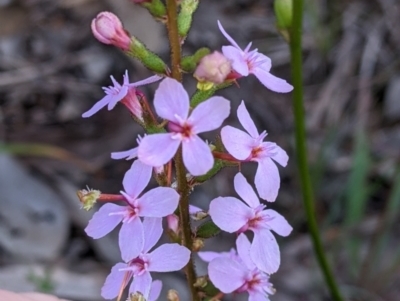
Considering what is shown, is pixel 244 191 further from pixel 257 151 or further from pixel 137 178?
pixel 137 178

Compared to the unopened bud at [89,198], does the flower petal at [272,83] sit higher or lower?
higher

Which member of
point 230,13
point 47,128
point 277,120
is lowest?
point 47,128

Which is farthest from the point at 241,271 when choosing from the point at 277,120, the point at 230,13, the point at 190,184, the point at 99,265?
the point at 230,13

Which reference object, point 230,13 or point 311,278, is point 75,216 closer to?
point 311,278

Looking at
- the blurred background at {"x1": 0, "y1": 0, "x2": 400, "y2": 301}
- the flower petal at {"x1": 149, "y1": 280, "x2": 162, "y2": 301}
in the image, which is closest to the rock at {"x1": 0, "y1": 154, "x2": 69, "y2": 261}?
the blurred background at {"x1": 0, "y1": 0, "x2": 400, "y2": 301}

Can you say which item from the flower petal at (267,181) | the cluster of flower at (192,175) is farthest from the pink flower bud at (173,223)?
the flower petal at (267,181)

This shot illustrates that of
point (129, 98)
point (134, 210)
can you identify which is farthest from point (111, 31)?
point (134, 210)

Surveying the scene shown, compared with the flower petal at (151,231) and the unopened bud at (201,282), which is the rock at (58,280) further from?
the flower petal at (151,231)
